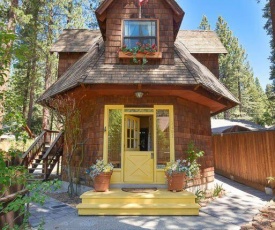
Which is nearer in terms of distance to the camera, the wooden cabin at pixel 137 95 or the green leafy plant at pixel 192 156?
the wooden cabin at pixel 137 95

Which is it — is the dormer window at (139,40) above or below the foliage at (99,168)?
above

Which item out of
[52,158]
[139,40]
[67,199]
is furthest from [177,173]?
[52,158]

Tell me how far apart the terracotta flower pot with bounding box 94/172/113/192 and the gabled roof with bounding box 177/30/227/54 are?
6631mm

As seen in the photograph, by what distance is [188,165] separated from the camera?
6273 mm

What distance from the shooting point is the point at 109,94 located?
260 inches

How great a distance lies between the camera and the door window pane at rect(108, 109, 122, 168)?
6379mm

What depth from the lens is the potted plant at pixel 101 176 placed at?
18.4 ft

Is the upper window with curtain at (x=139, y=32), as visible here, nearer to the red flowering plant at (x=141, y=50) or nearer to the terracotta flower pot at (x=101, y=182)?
the red flowering plant at (x=141, y=50)

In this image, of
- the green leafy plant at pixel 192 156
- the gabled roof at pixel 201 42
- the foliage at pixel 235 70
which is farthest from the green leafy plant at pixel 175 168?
the foliage at pixel 235 70

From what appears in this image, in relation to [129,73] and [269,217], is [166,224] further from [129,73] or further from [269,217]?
[129,73]

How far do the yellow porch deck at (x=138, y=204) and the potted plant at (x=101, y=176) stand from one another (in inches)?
10.0

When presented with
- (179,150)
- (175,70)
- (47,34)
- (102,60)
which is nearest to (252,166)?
(179,150)

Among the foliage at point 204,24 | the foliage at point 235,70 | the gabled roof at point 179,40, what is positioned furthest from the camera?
the foliage at point 204,24

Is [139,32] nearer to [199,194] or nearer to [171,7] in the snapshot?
[171,7]
